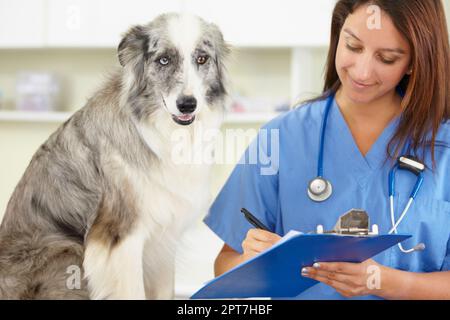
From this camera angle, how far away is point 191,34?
87cm

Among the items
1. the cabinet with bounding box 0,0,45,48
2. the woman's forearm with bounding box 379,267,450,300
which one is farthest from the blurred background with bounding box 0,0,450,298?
the woman's forearm with bounding box 379,267,450,300

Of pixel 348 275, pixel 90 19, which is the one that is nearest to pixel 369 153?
pixel 348 275

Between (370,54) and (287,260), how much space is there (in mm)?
384

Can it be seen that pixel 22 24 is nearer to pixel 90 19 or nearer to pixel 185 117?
pixel 90 19

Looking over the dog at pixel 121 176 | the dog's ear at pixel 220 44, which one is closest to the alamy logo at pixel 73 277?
the dog at pixel 121 176

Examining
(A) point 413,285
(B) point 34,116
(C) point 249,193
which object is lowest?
(A) point 413,285

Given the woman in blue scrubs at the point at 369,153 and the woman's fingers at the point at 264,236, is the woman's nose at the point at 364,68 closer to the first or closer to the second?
the woman in blue scrubs at the point at 369,153

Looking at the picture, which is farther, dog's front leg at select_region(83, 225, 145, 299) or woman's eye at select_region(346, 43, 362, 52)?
woman's eye at select_region(346, 43, 362, 52)

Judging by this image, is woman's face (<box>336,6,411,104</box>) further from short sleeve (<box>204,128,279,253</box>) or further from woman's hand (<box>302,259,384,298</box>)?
woman's hand (<box>302,259,384,298</box>)

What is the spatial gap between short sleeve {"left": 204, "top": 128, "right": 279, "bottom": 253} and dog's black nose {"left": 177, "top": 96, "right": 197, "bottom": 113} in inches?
10.9

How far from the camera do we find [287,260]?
839 millimetres

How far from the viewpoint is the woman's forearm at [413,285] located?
1010mm

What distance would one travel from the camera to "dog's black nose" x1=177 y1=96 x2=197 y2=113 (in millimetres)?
861

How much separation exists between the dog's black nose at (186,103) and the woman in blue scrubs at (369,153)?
9.1 inches
